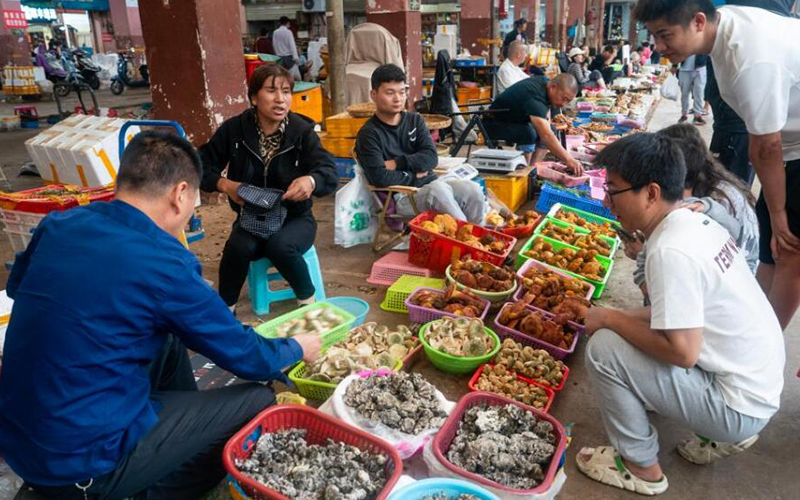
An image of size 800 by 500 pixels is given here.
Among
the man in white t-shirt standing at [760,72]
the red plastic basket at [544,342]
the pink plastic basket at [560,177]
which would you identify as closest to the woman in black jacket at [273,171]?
the red plastic basket at [544,342]

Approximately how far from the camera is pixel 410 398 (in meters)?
2.29

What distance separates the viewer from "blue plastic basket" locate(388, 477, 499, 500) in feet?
5.85

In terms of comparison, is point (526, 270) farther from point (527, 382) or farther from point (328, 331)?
point (328, 331)

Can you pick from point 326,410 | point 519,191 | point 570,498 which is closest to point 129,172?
point 326,410

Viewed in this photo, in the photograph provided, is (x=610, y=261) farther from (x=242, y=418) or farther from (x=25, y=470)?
(x=25, y=470)

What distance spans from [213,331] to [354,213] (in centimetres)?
284

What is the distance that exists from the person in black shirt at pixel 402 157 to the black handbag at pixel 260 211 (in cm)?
116

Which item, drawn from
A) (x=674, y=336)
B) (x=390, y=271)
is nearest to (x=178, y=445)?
(x=674, y=336)

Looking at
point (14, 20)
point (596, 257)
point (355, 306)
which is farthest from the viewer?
point (14, 20)

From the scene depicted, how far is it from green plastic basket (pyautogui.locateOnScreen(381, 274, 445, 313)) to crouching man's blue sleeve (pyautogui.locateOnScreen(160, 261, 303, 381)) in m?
1.72

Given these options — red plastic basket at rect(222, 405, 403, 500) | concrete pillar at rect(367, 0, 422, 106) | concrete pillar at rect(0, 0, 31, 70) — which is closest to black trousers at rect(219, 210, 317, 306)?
red plastic basket at rect(222, 405, 403, 500)

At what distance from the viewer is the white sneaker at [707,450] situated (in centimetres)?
235

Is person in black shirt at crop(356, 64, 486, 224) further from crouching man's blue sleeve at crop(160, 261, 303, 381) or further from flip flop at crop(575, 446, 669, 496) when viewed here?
crouching man's blue sleeve at crop(160, 261, 303, 381)

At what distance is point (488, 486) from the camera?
1882 mm
